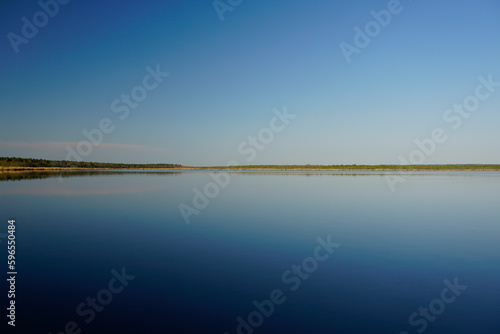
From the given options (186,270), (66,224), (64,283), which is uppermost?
(66,224)

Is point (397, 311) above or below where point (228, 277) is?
below

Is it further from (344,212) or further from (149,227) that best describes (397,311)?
(344,212)

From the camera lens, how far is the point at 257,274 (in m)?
7.80

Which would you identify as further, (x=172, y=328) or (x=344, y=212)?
(x=344, y=212)

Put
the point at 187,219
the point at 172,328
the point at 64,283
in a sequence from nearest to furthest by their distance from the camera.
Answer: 1. the point at 172,328
2. the point at 64,283
3. the point at 187,219

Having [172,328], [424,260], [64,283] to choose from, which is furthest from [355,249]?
[64,283]

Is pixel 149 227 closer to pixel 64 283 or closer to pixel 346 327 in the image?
pixel 64 283

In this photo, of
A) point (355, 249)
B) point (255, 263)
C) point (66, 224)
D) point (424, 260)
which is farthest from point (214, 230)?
point (424, 260)

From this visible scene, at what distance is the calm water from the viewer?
5.61 metres

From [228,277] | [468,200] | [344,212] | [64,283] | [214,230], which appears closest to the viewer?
[64,283]

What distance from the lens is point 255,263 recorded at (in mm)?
8625

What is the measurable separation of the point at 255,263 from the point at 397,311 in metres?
3.63

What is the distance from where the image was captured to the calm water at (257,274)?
5609 millimetres

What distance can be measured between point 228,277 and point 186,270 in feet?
3.69
